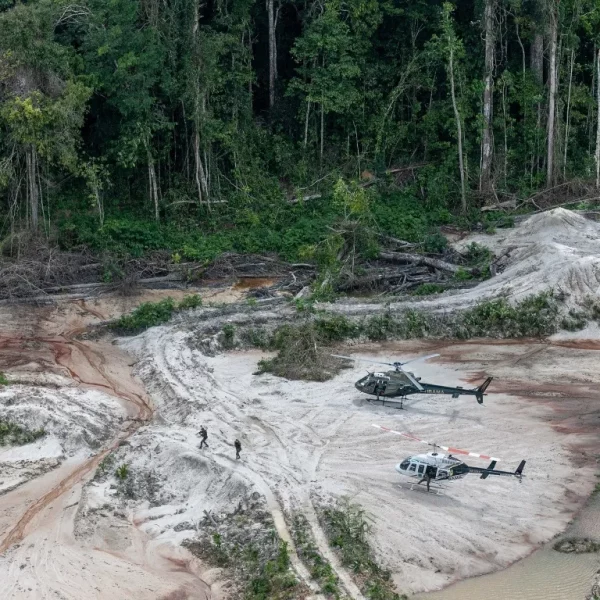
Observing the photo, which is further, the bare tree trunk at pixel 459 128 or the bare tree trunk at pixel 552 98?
the bare tree trunk at pixel 552 98

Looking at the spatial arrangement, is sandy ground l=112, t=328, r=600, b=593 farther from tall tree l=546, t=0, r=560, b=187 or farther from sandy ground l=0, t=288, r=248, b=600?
tall tree l=546, t=0, r=560, b=187

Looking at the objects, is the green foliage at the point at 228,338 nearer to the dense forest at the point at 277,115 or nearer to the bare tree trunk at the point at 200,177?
the dense forest at the point at 277,115

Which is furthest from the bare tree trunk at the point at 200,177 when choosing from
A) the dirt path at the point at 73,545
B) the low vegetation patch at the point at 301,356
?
the dirt path at the point at 73,545

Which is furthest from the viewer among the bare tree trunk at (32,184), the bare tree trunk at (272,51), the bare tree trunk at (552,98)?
the bare tree trunk at (272,51)

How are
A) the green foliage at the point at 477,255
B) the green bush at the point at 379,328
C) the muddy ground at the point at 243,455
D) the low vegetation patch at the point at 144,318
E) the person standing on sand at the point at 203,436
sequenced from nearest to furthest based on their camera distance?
the muddy ground at the point at 243,455 < the person standing on sand at the point at 203,436 < the green bush at the point at 379,328 < the low vegetation patch at the point at 144,318 < the green foliage at the point at 477,255

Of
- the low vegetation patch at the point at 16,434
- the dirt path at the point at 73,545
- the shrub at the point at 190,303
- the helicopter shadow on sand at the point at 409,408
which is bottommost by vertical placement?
the dirt path at the point at 73,545

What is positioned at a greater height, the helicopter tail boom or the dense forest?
the dense forest

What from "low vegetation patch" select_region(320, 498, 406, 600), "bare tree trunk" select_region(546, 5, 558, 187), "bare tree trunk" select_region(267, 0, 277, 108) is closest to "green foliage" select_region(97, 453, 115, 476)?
"low vegetation patch" select_region(320, 498, 406, 600)

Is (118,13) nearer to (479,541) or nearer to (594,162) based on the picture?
(594,162)
